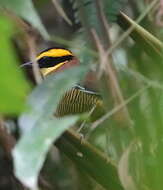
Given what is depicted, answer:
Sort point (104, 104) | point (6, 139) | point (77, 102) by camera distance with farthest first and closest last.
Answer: point (77, 102) → point (6, 139) → point (104, 104)

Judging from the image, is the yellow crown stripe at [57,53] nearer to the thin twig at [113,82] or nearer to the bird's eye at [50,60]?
the bird's eye at [50,60]

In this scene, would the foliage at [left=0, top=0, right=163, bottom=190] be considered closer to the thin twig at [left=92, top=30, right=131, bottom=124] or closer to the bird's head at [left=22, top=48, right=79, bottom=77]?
the thin twig at [left=92, top=30, right=131, bottom=124]

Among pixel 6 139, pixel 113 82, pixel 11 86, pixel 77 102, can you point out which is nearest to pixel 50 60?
pixel 77 102

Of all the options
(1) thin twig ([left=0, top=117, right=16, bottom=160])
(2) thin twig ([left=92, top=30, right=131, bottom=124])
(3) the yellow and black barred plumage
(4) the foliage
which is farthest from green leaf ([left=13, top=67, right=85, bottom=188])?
(3) the yellow and black barred plumage

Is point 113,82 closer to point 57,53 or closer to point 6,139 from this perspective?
point 6,139

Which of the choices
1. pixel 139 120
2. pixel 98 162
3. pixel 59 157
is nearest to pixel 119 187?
pixel 98 162

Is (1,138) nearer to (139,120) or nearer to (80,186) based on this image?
(80,186)
